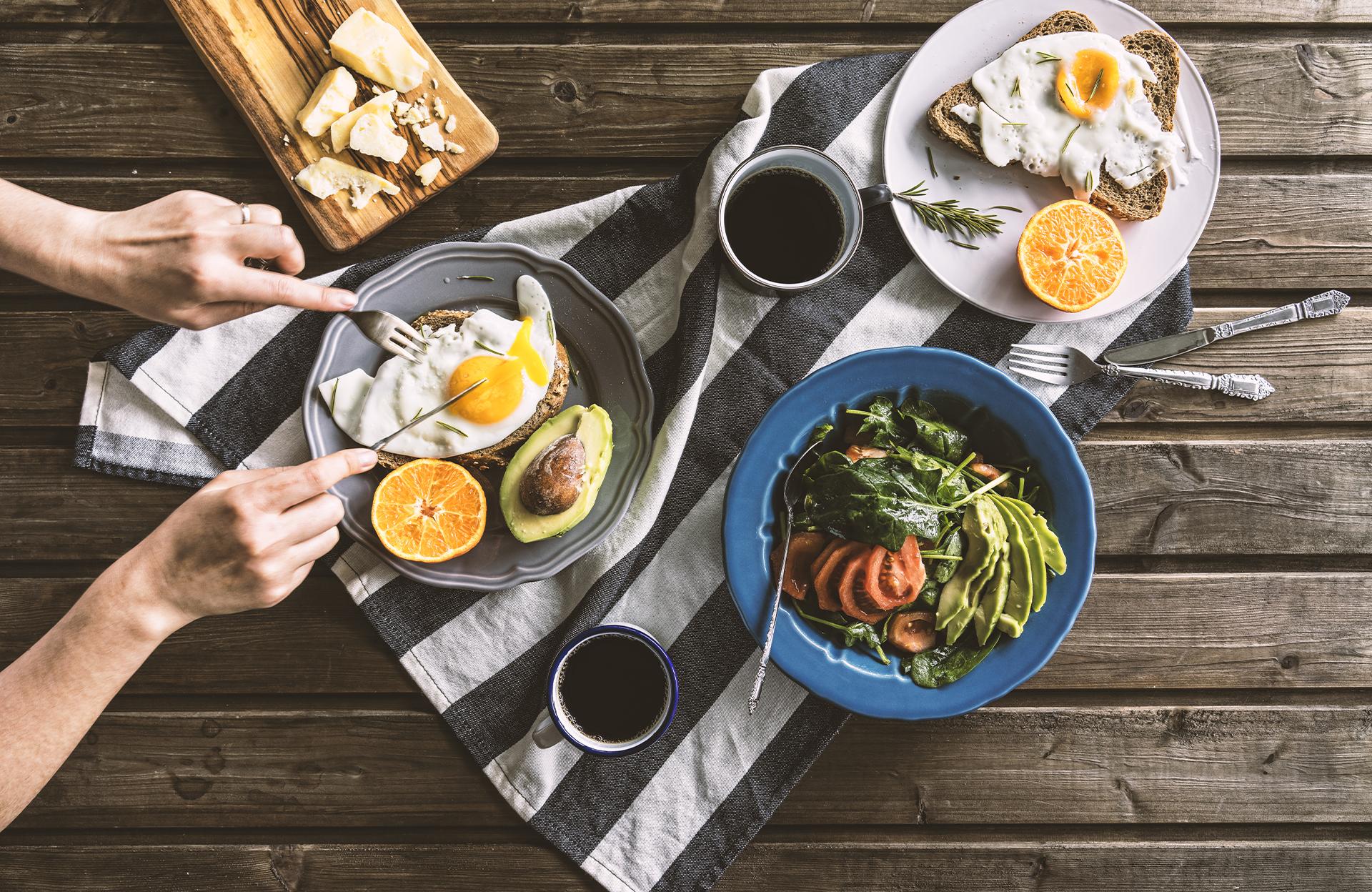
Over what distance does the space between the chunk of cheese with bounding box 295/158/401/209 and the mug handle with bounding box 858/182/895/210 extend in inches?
45.6

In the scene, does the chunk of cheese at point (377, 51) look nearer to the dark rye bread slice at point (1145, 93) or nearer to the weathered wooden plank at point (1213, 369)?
the weathered wooden plank at point (1213, 369)

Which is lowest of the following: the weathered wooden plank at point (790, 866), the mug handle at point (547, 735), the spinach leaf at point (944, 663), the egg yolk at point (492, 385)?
the weathered wooden plank at point (790, 866)

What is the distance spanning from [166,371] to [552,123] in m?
1.15

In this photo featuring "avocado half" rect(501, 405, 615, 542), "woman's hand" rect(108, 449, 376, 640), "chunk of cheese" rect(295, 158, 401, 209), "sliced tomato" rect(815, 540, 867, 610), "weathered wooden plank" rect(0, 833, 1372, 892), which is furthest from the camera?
"weathered wooden plank" rect(0, 833, 1372, 892)

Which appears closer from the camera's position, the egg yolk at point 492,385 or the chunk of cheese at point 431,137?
the egg yolk at point 492,385

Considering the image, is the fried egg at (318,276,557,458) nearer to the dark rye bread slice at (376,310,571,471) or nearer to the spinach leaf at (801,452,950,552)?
the dark rye bread slice at (376,310,571,471)

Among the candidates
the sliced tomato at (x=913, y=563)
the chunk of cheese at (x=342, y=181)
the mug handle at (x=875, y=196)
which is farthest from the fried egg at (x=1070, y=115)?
the chunk of cheese at (x=342, y=181)

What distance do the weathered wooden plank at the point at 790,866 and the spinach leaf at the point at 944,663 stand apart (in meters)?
0.63

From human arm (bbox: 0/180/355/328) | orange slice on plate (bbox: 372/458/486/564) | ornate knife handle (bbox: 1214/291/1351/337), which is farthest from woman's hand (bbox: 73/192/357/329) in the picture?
ornate knife handle (bbox: 1214/291/1351/337)

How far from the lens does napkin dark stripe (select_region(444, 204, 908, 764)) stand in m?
2.04

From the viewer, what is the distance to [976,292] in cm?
201

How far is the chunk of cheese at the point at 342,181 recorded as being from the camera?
6.59ft

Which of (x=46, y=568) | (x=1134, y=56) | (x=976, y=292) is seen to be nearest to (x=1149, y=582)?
(x=976, y=292)

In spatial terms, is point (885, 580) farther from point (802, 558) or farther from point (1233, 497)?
point (1233, 497)
